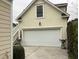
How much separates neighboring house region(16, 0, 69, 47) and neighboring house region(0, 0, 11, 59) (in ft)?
36.2

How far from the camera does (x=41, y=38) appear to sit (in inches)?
711

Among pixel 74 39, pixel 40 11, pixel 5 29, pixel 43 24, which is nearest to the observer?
pixel 5 29

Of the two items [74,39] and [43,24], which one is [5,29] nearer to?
[74,39]

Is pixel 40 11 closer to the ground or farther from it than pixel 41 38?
farther from it

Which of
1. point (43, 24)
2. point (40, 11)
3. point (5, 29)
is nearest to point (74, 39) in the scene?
point (5, 29)

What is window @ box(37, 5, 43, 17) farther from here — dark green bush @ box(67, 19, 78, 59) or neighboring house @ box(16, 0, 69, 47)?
dark green bush @ box(67, 19, 78, 59)

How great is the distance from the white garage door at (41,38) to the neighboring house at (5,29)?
1120cm

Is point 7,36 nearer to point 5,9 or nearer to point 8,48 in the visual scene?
point 8,48

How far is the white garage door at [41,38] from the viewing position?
1761cm

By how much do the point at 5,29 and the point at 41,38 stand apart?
11.9 meters

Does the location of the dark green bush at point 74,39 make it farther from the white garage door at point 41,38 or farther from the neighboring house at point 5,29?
the white garage door at point 41,38

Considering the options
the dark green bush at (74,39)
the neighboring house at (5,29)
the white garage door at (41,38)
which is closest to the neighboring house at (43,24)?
the white garage door at (41,38)

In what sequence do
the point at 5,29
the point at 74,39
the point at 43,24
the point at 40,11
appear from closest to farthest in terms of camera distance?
the point at 5,29
the point at 74,39
the point at 43,24
the point at 40,11

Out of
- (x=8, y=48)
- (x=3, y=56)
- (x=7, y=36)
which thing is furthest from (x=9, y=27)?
(x=3, y=56)
